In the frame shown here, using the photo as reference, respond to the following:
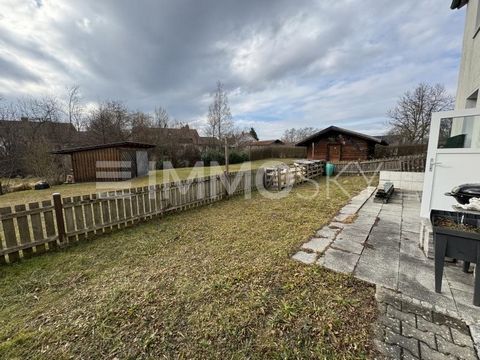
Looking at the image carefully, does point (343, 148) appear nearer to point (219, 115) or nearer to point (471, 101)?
point (471, 101)

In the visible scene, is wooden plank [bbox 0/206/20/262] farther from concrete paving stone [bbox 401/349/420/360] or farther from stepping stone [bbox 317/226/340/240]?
stepping stone [bbox 317/226/340/240]

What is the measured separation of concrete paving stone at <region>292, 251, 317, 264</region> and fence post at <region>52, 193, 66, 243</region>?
165 inches

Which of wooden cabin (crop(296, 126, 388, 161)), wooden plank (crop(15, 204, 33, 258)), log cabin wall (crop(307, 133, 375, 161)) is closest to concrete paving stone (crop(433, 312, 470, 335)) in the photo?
wooden plank (crop(15, 204, 33, 258))

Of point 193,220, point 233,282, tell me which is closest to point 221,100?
point 193,220

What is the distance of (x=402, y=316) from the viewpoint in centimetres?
193

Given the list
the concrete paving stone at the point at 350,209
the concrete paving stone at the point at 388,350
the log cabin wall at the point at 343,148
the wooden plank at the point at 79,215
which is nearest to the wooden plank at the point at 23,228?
the wooden plank at the point at 79,215

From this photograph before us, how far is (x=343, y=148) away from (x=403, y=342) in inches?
769

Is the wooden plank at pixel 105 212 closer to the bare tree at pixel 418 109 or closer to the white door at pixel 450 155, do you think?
the white door at pixel 450 155

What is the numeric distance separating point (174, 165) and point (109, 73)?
1188cm

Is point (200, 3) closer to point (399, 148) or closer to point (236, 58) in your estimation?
point (236, 58)

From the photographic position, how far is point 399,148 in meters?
23.1

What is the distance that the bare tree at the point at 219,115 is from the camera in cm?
2529

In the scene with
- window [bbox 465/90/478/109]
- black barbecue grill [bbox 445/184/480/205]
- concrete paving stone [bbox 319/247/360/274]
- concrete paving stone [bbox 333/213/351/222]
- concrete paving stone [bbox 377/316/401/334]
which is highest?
window [bbox 465/90/478/109]

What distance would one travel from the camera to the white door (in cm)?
343
